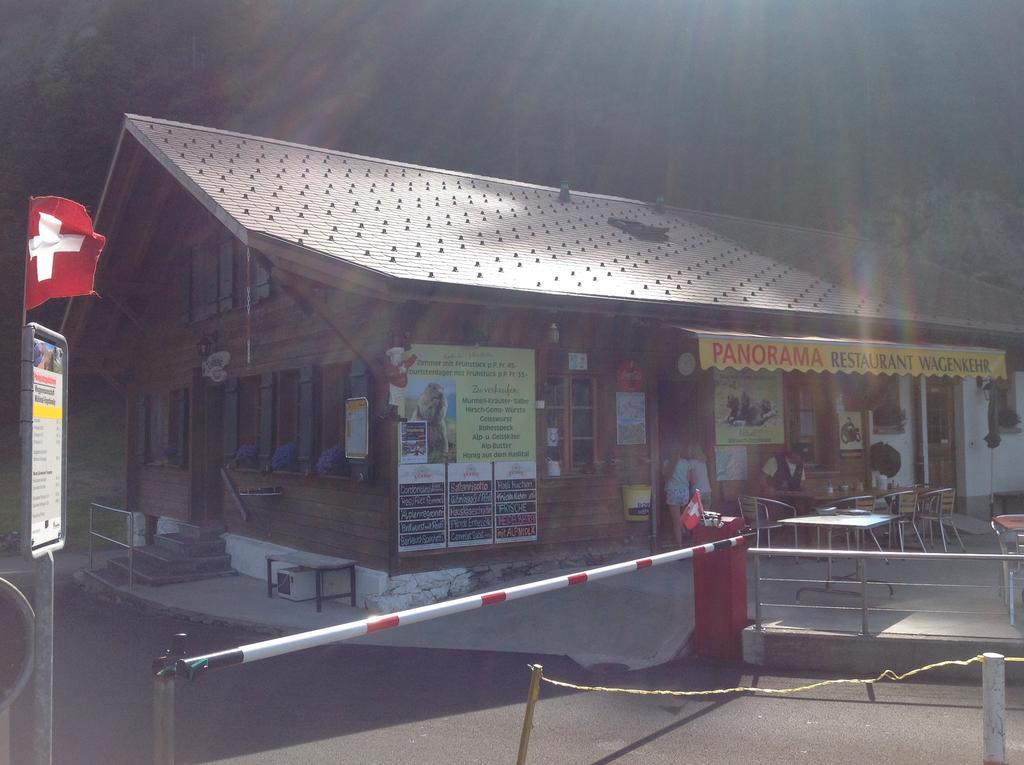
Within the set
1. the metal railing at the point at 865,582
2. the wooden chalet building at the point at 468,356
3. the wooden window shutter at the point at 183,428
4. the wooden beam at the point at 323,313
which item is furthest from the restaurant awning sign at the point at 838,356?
the wooden window shutter at the point at 183,428

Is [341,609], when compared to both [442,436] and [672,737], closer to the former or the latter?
[442,436]

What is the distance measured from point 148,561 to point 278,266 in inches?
210

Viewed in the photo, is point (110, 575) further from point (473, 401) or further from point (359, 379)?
point (473, 401)

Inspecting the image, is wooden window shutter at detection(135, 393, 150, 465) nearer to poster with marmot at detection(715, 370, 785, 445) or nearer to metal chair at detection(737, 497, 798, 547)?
poster with marmot at detection(715, 370, 785, 445)

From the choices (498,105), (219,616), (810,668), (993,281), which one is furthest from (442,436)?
(498,105)

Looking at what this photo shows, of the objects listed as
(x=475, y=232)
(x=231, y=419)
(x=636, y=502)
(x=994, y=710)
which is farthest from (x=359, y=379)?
(x=994, y=710)

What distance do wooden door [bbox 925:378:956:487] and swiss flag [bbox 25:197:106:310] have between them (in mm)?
12365

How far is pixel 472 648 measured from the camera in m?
7.96

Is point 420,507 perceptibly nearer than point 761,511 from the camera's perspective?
Yes

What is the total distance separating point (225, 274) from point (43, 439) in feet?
32.0

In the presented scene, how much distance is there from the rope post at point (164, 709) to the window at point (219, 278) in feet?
29.5

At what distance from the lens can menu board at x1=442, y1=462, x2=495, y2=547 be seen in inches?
388

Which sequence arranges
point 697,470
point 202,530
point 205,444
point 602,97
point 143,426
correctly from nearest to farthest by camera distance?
point 697,470
point 202,530
point 205,444
point 143,426
point 602,97

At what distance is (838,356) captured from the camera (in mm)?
10961
